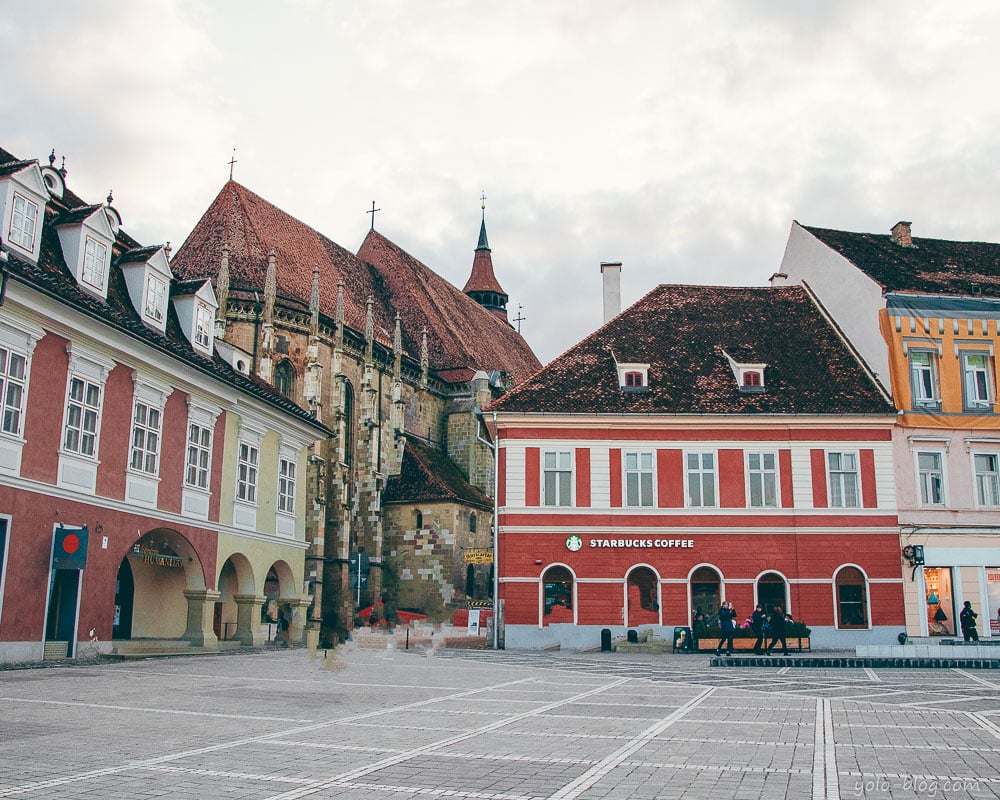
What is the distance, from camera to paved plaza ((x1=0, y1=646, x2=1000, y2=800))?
7.51 meters

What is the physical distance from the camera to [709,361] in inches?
1340

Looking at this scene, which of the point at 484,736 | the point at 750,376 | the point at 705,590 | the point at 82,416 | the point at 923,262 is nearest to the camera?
the point at 484,736

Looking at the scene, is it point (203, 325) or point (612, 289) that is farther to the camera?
point (612, 289)

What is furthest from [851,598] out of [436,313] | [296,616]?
[436,313]

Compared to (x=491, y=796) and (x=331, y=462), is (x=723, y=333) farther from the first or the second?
(x=491, y=796)

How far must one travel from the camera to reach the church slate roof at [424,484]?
46763mm

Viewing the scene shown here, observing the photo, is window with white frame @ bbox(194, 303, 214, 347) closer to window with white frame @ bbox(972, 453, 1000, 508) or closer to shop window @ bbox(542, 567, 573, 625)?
shop window @ bbox(542, 567, 573, 625)

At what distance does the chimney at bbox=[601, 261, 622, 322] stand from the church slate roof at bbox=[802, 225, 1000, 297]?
7144mm

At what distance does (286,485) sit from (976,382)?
22.0 m

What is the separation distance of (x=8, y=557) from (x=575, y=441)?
17.4 m

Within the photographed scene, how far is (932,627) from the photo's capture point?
3075 centimetres

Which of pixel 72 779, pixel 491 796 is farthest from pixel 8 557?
pixel 491 796

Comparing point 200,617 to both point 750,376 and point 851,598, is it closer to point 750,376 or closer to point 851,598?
point 750,376

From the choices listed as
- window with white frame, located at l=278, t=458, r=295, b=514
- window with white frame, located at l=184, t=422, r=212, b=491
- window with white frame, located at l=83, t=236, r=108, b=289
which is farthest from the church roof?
window with white frame, located at l=83, t=236, r=108, b=289
